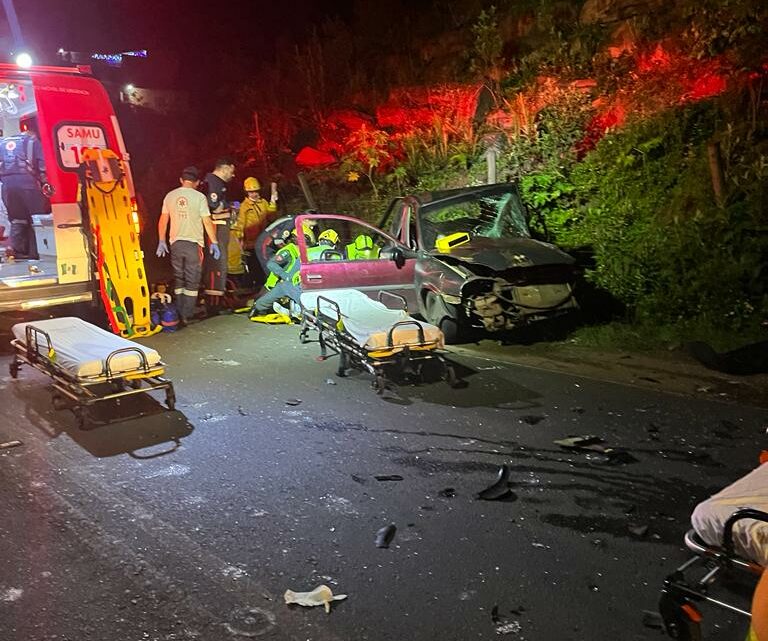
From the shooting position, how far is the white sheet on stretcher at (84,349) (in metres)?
5.77

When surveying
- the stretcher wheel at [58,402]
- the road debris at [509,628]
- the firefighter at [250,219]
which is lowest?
the road debris at [509,628]

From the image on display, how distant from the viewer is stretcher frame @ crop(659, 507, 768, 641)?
2744 millimetres

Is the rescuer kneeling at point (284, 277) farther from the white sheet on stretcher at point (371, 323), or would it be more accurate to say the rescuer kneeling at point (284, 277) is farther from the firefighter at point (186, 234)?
the white sheet on stretcher at point (371, 323)

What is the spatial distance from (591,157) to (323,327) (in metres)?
5.74

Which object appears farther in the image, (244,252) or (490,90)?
(490,90)

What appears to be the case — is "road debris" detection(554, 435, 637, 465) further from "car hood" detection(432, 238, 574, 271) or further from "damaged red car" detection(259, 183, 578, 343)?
"car hood" detection(432, 238, 574, 271)

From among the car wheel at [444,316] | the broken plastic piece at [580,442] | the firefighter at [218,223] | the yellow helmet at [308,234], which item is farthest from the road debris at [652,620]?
the firefighter at [218,223]

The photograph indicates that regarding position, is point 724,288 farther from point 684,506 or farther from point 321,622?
point 321,622

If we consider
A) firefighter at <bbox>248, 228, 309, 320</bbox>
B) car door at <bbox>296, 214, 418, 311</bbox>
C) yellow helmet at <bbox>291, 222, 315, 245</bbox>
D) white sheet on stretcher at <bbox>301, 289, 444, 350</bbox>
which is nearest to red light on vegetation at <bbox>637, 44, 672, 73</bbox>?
car door at <bbox>296, 214, 418, 311</bbox>

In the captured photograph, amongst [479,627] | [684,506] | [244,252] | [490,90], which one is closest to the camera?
[479,627]

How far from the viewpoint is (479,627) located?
327 cm

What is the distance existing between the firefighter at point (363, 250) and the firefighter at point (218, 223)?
2.07 meters

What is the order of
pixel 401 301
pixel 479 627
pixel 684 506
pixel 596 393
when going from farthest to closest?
pixel 401 301 < pixel 596 393 < pixel 684 506 < pixel 479 627

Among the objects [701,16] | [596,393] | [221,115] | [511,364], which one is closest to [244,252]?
[511,364]
